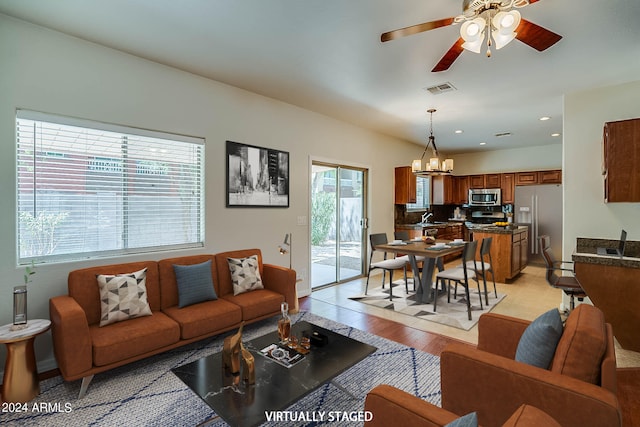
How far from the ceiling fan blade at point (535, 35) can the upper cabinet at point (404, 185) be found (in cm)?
435

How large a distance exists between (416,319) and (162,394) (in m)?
2.72

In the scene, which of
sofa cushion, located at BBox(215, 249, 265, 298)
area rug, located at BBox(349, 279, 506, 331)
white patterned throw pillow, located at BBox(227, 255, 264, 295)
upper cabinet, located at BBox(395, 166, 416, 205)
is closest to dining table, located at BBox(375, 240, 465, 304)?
area rug, located at BBox(349, 279, 506, 331)

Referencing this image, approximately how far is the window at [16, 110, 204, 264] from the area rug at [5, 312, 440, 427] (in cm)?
113

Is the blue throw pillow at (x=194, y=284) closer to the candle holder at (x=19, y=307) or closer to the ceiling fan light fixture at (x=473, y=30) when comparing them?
the candle holder at (x=19, y=307)

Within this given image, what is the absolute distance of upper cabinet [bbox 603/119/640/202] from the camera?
298 centimetres

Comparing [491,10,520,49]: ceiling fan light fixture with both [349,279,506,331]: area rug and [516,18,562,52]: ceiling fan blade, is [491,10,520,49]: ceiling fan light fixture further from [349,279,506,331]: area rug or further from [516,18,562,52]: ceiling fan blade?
[349,279,506,331]: area rug

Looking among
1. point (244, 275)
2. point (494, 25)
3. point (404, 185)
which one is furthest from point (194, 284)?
point (404, 185)

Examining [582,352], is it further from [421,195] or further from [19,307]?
[421,195]

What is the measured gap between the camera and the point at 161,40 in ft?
8.76

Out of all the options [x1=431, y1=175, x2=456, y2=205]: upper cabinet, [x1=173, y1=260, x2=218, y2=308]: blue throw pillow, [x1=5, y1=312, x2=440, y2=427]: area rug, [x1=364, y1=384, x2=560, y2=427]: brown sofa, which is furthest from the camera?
[x1=431, y1=175, x2=456, y2=205]: upper cabinet

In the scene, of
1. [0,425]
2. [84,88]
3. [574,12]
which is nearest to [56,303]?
[0,425]

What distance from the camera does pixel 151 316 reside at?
263cm

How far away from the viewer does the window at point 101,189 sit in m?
2.50

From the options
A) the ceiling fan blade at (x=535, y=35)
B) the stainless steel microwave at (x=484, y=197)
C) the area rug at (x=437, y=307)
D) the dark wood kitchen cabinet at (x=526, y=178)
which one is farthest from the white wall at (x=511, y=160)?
the ceiling fan blade at (x=535, y=35)
